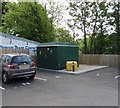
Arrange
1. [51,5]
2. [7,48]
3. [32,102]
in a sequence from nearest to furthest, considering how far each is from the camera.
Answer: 1. [32,102]
2. [7,48]
3. [51,5]

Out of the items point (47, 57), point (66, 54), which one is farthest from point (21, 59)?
point (66, 54)

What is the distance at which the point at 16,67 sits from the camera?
10.9 meters

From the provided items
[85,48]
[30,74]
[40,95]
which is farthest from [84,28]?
[40,95]

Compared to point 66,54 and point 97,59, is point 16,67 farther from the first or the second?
point 97,59

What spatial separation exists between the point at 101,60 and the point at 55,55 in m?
6.83

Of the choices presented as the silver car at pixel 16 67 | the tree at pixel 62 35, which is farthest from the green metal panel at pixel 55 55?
the tree at pixel 62 35

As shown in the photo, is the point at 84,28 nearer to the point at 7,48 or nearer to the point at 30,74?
the point at 7,48

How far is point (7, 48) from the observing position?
64.5ft

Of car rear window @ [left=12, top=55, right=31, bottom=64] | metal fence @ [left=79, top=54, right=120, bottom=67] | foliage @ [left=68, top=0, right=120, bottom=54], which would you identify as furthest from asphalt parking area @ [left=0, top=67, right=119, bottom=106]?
foliage @ [left=68, top=0, right=120, bottom=54]

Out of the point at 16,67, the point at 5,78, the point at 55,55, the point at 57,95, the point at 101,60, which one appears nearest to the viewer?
the point at 57,95

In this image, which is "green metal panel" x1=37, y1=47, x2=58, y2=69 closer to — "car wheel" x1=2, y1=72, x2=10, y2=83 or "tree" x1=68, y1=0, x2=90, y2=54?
"car wheel" x1=2, y1=72, x2=10, y2=83

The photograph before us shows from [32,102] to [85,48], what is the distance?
25057mm

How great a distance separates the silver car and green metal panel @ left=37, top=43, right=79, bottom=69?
5.43 metres

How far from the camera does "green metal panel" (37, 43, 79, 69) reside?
1691 cm
